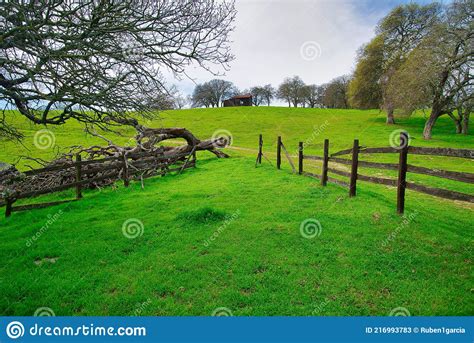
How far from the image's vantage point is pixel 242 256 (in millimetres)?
5223

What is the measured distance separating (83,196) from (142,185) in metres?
2.15

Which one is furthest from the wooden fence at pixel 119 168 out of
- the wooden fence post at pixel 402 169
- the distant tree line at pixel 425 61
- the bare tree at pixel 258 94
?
the bare tree at pixel 258 94

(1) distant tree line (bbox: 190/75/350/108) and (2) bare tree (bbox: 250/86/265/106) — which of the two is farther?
(2) bare tree (bbox: 250/86/265/106)

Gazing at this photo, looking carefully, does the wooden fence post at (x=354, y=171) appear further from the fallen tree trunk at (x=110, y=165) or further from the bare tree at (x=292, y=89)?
the bare tree at (x=292, y=89)

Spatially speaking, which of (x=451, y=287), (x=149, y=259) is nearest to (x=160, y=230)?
(x=149, y=259)

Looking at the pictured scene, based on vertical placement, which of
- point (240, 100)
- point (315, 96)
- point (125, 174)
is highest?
point (315, 96)

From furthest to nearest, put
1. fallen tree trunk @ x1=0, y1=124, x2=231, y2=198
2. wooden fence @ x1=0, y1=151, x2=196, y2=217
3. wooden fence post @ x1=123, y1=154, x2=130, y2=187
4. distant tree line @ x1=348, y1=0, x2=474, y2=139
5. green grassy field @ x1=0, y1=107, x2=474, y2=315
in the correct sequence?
1. distant tree line @ x1=348, y1=0, x2=474, y2=139
2. wooden fence post @ x1=123, y1=154, x2=130, y2=187
3. wooden fence @ x1=0, y1=151, x2=196, y2=217
4. fallen tree trunk @ x1=0, y1=124, x2=231, y2=198
5. green grassy field @ x1=0, y1=107, x2=474, y2=315

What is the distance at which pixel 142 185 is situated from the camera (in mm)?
11758

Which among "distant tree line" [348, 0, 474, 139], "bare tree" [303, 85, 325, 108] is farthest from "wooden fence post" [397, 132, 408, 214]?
"bare tree" [303, 85, 325, 108]

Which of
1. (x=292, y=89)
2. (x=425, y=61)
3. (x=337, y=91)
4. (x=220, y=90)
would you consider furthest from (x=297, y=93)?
(x=425, y=61)

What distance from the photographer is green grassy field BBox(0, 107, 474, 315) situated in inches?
156

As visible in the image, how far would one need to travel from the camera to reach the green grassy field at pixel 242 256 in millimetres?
3971

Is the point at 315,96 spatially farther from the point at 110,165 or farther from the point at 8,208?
the point at 8,208

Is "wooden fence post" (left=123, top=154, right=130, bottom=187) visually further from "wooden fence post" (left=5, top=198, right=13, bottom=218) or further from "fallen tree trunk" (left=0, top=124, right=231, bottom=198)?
"wooden fence post" (left=5, top=198, right=13, bottom=218)
